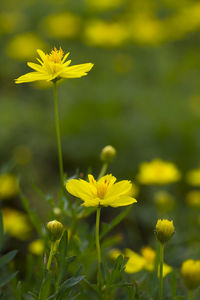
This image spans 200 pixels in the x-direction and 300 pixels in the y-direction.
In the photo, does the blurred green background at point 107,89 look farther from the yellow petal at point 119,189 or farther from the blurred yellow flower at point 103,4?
the yellow petal at point 119,189

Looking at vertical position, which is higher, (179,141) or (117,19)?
(117,19)

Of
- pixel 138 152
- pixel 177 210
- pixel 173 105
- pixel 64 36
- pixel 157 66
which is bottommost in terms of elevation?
pixel 177 210

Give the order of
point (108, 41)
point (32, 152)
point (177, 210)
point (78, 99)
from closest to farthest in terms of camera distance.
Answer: point (177, 210) → point (32, 152) → point (78, 99) → point (108, 41)

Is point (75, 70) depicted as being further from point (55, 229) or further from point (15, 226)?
point (15, 226)

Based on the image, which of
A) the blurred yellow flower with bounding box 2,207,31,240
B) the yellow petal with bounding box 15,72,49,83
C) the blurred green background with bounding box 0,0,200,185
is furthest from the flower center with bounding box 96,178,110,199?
the blurred green background with bounding box 0,0,200,185

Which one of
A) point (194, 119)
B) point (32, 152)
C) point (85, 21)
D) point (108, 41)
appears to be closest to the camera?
point (32, 152)

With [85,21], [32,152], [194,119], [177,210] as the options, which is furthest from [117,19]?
[177,210]

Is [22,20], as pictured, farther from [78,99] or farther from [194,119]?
[194,119]

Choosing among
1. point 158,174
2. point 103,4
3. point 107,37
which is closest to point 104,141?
point 158,174

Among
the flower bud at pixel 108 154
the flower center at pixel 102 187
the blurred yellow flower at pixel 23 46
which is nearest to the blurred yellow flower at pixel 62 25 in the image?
the blurred yellow flower at pixel 23 46

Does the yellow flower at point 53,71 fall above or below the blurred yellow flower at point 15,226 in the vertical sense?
above
